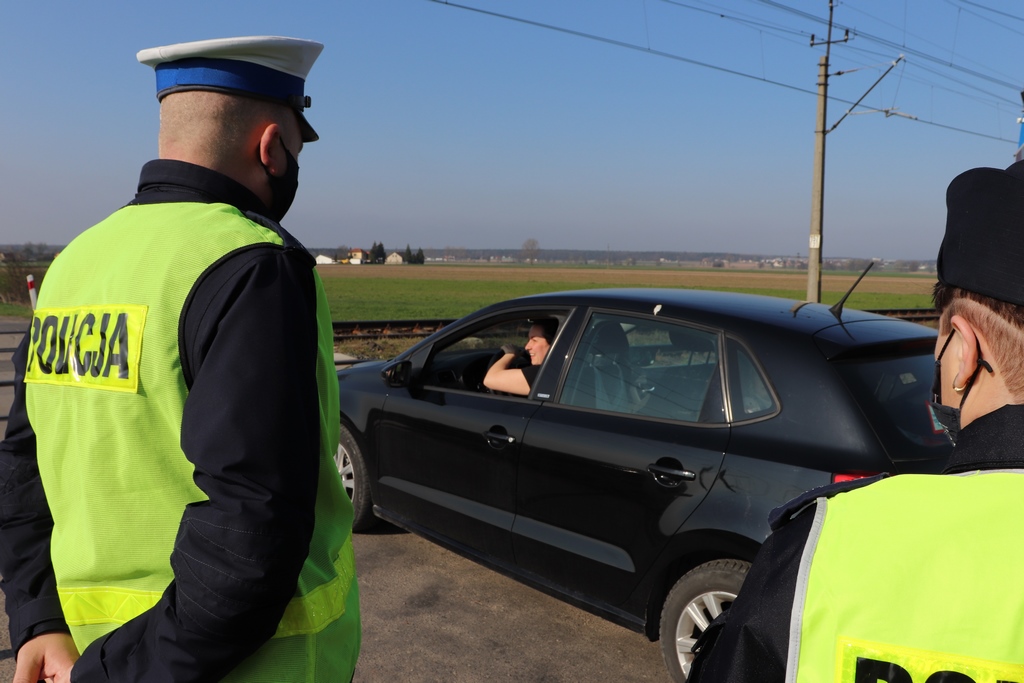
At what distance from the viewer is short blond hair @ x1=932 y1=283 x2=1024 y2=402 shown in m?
1.07

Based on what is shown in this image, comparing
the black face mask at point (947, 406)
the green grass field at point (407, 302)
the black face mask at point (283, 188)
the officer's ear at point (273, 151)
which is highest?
the officer's ear at point (273, 151)

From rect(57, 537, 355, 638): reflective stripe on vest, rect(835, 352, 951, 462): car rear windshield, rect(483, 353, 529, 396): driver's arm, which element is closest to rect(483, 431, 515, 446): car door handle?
rect(483, 353, 529, 396): driver's arm

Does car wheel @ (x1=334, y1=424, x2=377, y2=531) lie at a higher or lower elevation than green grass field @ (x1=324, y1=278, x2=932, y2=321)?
higher

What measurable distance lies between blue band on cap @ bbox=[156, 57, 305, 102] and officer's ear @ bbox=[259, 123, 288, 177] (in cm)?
7

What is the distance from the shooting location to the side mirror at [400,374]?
4.89 metres

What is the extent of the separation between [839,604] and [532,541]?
316 cm


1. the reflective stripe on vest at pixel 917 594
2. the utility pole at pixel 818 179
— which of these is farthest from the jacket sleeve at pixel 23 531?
the utility pole at pixel 818 179

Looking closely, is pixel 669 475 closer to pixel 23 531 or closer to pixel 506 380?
pixel 506 380

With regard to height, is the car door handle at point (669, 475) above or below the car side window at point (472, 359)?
below

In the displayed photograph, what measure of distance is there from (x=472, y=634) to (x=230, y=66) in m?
3.19

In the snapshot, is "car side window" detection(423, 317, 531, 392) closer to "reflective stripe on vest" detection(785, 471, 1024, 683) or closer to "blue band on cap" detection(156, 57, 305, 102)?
"blue band on cap" detection(156, 57, 305, 102)

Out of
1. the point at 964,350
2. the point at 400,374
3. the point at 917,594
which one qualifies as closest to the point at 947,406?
the point at 964,350

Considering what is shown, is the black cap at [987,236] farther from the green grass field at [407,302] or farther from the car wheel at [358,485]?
the green grass field at [407,302]

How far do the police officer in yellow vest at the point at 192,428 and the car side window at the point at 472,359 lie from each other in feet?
10.6
